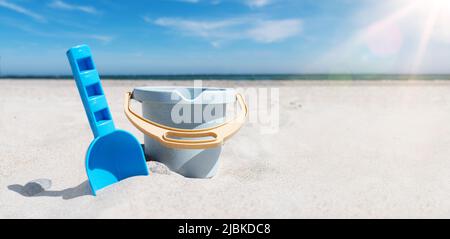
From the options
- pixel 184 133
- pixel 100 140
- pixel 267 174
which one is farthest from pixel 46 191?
pixel 267 174

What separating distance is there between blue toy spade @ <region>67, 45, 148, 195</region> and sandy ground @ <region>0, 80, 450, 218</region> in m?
0.10

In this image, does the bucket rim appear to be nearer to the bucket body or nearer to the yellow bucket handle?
the bucket body

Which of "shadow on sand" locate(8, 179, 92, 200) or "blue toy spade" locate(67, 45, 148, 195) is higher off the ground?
"blue toy spade" locate(67, 45, 148, 195)

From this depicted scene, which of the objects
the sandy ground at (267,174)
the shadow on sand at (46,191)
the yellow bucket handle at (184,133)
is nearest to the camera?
the sandy ground at (267,174)

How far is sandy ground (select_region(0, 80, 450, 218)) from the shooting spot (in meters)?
1.60

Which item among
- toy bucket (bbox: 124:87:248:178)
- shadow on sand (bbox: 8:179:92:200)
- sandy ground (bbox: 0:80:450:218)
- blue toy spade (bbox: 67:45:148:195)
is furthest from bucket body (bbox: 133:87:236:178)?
shadow on sand (bbox: 8:179:92:200)

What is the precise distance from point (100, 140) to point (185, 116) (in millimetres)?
501

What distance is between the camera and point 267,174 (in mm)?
2277

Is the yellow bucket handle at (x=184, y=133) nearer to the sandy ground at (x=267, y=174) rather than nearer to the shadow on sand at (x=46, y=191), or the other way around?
the sandy ground at (x=267, y=174)

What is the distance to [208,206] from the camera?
1609mm

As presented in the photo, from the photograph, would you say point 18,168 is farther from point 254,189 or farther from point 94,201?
point 254,189

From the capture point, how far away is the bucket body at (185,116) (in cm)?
195

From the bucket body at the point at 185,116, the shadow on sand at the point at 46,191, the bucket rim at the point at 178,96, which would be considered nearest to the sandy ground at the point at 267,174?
the shadow on sand at the point at 46,191

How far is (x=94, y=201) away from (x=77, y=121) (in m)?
2.24
